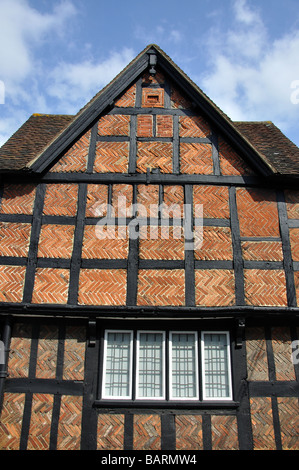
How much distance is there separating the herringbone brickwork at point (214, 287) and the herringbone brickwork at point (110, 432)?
2.78 metres

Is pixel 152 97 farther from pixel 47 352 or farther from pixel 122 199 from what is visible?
pixel 47 352

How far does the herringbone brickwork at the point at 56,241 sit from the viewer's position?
7.98m

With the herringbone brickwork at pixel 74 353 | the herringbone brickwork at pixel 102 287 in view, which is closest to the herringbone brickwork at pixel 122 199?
the herringbone brickwork at pixel 102 287

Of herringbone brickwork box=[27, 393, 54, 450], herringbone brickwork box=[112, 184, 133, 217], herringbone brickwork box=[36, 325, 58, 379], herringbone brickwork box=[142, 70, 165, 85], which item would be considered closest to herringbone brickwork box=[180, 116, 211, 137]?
herringbone brickwork box=[142, 70, 165, 85]

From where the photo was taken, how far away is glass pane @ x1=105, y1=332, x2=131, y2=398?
7426mm

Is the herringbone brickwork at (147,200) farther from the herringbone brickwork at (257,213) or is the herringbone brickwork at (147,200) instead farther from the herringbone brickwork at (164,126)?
the herringbone brickwork at (257,213)

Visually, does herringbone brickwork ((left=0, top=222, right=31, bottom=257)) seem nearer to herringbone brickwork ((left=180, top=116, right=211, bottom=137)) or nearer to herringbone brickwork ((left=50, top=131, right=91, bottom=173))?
herringbone brickwork ((left=50, top=131, right=91, bottom=173))

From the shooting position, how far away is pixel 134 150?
8.83m

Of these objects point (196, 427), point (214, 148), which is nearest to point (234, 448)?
point (196, 427)

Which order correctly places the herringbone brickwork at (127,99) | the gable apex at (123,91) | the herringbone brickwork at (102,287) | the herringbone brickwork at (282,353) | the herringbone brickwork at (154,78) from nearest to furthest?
the herringbone brickwork at (282,353)
the herringbone brickwork at (102,287)
the gable apex at (123,91)
the herringbone brickwork at (127,99)
the herringbone brickwork at (154,78)

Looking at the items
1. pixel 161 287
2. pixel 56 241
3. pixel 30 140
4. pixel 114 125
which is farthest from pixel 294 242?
pixel 30 140

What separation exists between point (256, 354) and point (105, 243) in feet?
12.9

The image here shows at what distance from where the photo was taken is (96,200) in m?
8.41

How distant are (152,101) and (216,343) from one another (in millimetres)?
6047
